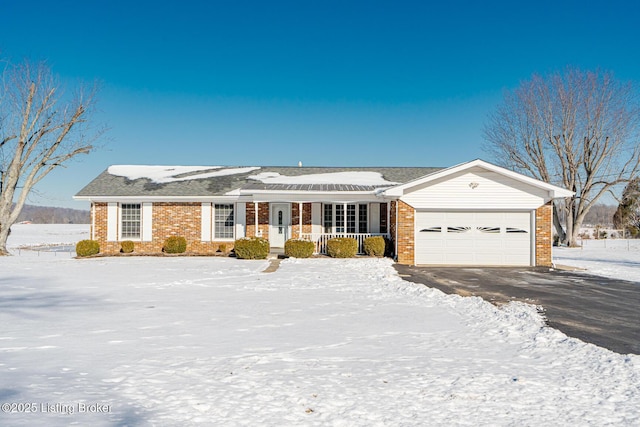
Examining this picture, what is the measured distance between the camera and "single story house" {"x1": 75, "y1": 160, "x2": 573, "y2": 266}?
1783 cm

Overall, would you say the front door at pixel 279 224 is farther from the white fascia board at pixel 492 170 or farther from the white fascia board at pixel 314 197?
the white fascia board at pixel 492 170

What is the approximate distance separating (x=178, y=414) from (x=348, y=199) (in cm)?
1683

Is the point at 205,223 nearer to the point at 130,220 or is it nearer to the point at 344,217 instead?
the point at 130,220

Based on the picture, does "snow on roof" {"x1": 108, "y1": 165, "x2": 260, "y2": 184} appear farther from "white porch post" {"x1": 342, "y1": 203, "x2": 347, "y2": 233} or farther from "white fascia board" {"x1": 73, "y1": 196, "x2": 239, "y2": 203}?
"white porch post" {"x1": 342, "y1": 203, "x2": 347, "y2": 233}

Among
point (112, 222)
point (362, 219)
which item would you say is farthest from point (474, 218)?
point (112, 222)

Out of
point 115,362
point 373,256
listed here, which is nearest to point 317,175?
point 373,256

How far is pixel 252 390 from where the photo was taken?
15.0ft

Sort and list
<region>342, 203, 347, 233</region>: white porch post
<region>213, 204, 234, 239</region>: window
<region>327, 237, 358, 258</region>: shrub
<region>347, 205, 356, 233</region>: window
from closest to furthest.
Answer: <region>327, 237, 358, 258</region>: shrub → <region>342, 203, 347, 233</region>: white porch post → <region>347, 205, 356, 233</region>: window → <region>213, 204, 234, 239</region>: window

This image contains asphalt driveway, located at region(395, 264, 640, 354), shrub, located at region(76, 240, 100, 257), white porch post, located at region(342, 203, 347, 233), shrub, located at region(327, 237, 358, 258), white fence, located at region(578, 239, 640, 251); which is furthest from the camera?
white fence, located at region(578, 239, 640, 251)

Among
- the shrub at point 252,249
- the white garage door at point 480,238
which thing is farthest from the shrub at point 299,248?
the white garage door at point 480,238

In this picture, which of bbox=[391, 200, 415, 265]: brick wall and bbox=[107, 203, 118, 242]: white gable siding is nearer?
bbox=[391, 200, 415, 265]: brick wall

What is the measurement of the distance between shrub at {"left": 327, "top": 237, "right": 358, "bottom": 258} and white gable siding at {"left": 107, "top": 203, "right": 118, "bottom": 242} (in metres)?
10.3

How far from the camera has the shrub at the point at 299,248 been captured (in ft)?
61.9

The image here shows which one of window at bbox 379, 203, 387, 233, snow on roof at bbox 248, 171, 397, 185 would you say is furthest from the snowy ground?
snow on roof at bbox 248, 171, 397, 185
